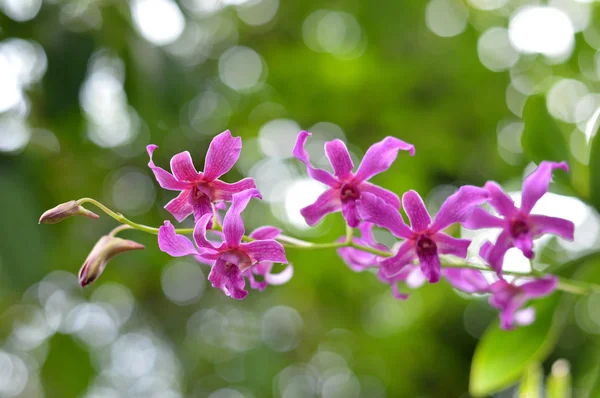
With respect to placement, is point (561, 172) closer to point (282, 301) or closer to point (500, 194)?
point (500, 194)

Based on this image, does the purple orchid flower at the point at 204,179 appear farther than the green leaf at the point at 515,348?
No

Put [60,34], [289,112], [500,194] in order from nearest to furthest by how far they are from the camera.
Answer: [500,194]
[60,34]
[289,112]

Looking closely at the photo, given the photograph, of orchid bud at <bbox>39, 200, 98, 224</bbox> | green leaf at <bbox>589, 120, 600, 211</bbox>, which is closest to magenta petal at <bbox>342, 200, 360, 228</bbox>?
orchid bud at <bbox>39, 200, 98, 224</bbox>

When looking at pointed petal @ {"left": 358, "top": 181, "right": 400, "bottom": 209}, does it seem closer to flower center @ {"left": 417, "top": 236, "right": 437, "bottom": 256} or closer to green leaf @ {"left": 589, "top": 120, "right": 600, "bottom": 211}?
flower center @ {"left": 417, "top": 236, "right": 437, "bottom": 256}

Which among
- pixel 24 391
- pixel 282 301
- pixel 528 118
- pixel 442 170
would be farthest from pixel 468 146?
pixel 24 391

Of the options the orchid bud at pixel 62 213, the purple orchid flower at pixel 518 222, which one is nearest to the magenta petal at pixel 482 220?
the purple orchid flower at pixel 518 222

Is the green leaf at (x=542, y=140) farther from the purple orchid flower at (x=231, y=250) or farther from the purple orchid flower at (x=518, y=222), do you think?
the purple orchid flower at (x=231, y=250)
